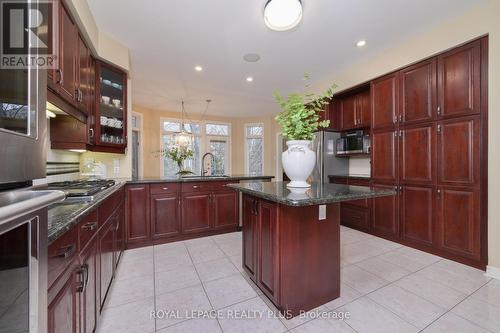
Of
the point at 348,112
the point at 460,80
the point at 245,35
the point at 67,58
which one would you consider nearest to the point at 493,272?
the point at 460,80

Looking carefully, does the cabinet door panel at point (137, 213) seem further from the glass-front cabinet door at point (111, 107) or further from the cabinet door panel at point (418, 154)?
the cabinet door panel at point (418, 154)

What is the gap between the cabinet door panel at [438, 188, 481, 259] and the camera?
2320 mm

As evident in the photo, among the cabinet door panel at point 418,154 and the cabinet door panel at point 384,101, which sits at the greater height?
the cabinet door panel at point 384,101

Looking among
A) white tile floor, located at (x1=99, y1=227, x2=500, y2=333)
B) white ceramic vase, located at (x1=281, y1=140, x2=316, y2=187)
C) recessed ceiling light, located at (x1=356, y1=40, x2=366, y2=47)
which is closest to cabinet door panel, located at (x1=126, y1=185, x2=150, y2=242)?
white tile floor, located at (x1=99, y1=227, x2=500, y2=333)

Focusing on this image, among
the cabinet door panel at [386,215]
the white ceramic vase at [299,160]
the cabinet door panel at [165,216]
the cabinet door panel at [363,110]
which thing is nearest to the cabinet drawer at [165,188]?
the cabinet door panel at [165,216]

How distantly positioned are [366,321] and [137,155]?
611cm

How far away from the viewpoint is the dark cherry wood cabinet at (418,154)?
269 cm

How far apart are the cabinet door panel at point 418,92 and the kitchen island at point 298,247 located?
6.12ft

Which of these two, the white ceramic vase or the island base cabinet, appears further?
the white ceramic vase

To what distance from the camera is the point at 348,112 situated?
4.11 metres

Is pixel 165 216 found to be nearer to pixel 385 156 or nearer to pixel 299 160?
pixel 299 160

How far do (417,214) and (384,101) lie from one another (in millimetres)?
1652

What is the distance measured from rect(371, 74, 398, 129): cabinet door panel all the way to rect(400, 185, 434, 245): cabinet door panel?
39.1 inches

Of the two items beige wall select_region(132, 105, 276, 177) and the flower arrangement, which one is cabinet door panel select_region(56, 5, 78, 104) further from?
beige wall select_region(132, 105, 276, 177)
